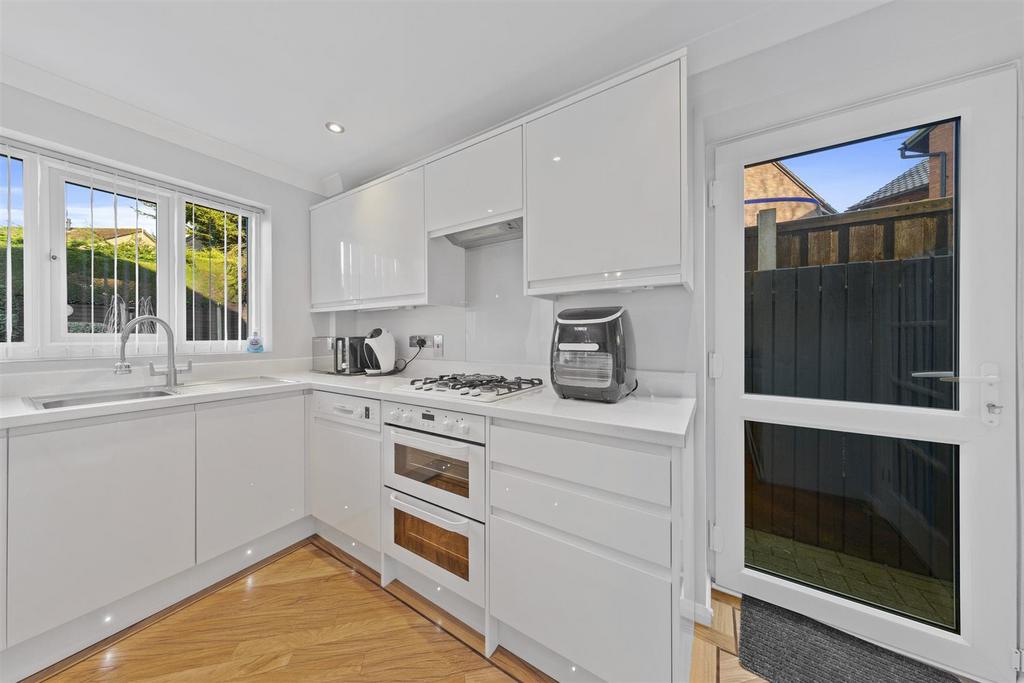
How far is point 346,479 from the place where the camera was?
1.96 meters

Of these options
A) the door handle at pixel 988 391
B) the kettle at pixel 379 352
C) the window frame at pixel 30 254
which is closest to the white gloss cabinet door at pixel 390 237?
the kettle at pixel 379 352

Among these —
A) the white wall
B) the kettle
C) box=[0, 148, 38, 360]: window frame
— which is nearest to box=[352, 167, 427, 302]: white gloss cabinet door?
the kettle

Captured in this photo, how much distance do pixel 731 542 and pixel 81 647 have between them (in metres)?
2.68

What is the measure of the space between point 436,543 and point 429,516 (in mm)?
119

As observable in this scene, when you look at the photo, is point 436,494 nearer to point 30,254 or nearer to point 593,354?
point 593,354

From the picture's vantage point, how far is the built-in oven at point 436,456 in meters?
1.45

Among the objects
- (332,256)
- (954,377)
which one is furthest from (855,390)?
(332,256)

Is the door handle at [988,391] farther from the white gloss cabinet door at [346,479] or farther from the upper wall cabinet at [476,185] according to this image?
the white gloss cabinet door at [346,479]

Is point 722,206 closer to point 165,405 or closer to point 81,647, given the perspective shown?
point 165,405

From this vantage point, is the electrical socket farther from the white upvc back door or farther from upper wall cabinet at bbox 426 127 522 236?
the white upvc back door

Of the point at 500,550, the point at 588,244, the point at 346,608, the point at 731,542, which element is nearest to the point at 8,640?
the point at 346,608

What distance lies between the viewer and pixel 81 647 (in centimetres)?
145

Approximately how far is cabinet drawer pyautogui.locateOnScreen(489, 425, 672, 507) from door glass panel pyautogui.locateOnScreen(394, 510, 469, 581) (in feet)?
1.42

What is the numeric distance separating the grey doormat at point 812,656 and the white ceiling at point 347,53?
231cm
